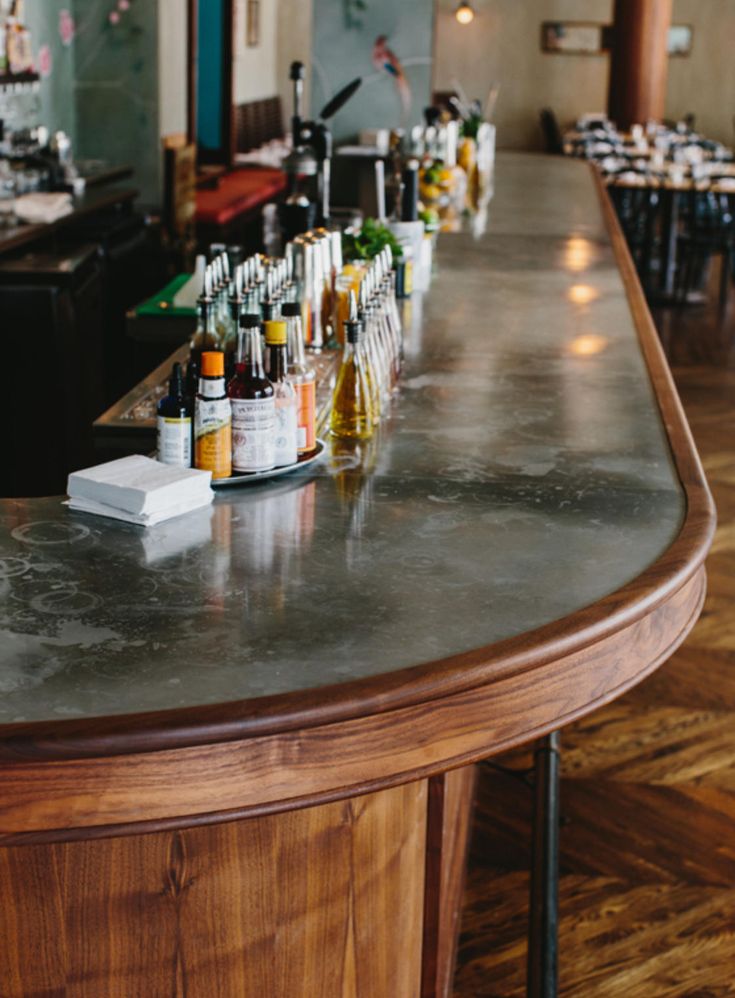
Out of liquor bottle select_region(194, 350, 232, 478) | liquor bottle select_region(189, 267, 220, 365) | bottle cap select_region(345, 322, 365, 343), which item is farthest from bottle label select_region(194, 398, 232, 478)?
bottle cap select_region(345, 322, 365, 343)

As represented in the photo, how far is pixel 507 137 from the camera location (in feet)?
57.7

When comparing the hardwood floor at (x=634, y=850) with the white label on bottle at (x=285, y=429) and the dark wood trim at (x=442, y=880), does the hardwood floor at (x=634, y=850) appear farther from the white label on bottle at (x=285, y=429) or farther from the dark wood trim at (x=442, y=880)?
the white label on bottle at (x=285, y=429)

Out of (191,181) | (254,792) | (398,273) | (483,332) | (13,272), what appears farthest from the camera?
(191,181)

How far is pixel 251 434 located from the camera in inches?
76.7

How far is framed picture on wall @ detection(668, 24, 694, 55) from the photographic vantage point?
16.7m

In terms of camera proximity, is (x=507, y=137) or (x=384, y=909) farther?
(x=507, y=137)

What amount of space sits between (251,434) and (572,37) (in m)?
16.5

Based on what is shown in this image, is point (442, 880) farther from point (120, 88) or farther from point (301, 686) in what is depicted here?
point (120, 88)

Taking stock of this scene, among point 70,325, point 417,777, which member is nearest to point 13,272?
point 70,325

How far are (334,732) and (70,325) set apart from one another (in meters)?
3.93

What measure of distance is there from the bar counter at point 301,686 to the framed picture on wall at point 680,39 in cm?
1617

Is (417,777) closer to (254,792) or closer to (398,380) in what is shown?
(254,792)

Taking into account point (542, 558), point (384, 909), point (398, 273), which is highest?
point (398, 273)

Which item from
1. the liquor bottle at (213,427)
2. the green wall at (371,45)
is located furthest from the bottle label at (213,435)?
the green wall at (371,45)
